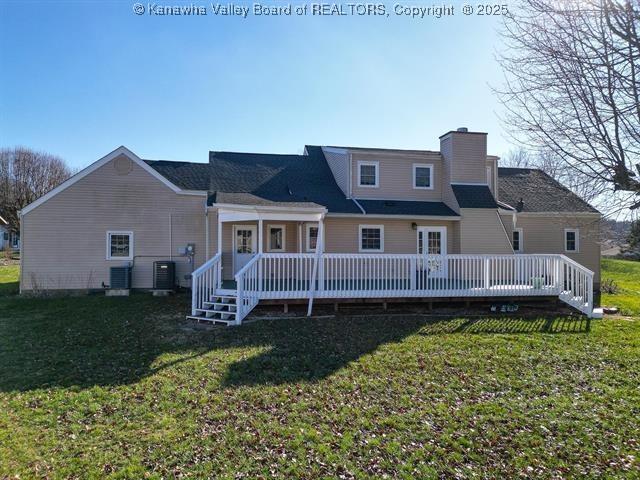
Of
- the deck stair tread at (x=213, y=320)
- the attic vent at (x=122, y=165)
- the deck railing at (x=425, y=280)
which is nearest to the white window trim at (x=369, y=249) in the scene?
the deck railing at (x=425, y=280)

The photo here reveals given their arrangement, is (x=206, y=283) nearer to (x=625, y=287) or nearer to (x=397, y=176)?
(x=397, y=176)

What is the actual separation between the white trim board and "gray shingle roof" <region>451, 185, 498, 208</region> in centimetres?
946

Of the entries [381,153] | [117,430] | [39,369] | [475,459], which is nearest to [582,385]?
[475,459]

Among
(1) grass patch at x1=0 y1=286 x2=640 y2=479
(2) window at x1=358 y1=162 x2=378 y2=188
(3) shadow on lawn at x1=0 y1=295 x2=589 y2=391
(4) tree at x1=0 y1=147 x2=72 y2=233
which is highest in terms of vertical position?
(4) tree at x1=0 y1=147 x2=72 y2=233

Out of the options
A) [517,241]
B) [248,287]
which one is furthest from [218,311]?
[517,241]

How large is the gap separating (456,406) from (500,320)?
620 centimetres

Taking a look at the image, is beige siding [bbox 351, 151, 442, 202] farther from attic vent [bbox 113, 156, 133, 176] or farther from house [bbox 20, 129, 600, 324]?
attic vent [bbox 113, 156, 133, 176]

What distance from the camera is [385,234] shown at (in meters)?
16.2

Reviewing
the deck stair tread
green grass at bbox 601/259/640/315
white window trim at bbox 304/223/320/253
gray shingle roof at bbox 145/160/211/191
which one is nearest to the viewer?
the deck stair tread

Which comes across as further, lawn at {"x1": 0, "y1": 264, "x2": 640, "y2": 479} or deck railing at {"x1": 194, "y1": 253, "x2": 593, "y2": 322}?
deck railing at {"x1": 194, "y1": 253, "x2": 593, "y2": 322}

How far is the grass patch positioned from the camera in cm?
441

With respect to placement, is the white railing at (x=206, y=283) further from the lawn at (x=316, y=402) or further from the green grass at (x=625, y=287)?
the green grass at (x=625, y=287)

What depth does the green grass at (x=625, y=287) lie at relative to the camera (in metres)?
14.0

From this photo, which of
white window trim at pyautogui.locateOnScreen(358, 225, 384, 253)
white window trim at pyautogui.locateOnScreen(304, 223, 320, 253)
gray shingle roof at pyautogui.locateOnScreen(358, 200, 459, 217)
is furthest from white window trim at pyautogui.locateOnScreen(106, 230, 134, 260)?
gray shingle roof at pyautogui.locateOnScreen(358, 200, 459, 217)
